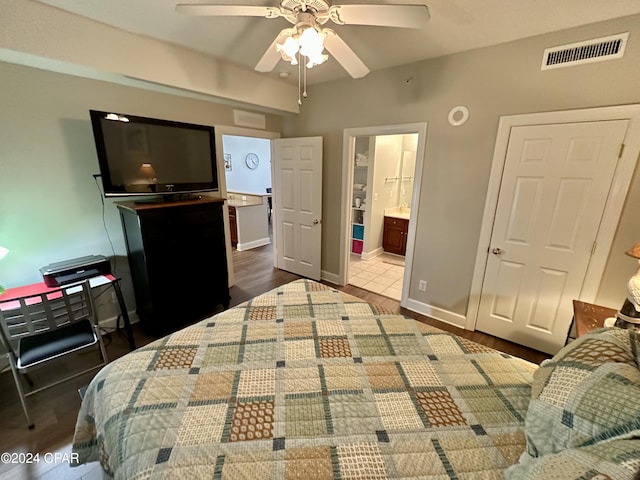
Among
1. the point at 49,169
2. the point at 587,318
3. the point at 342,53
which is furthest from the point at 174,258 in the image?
the point at 587,318

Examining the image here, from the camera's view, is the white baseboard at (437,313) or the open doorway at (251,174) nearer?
the white baseboard at (437,313)

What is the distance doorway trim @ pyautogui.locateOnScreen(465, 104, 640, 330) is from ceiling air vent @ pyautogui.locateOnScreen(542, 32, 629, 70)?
0.32m

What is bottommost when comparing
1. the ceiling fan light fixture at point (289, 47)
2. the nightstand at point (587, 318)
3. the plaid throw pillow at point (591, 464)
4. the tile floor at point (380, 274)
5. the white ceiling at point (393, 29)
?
the tile floor at point (380, 274)

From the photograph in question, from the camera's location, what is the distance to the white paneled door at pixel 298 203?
3395mm

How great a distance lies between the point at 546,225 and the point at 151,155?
3.40m

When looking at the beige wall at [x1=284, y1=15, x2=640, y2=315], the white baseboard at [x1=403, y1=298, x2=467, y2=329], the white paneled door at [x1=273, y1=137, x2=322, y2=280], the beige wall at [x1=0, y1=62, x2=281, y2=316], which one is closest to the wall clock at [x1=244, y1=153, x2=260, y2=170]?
the white paneled door at [x1=273, y1=137, x2=322, y2=280]

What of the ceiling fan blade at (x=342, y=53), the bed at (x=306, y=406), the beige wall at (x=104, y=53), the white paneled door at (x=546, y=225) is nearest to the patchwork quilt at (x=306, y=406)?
the bed at (x=306, y=406)

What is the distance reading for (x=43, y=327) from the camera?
1649mm

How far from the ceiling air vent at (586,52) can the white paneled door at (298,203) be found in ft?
7.01

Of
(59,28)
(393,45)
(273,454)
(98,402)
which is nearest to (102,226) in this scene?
(59,28)

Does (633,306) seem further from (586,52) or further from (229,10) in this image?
(229,10)

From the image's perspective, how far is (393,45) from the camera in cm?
217

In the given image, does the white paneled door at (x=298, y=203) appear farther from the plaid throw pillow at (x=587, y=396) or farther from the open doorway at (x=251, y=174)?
the plaid throw pillow at (x=587, y=396)

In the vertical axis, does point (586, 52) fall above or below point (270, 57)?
above
